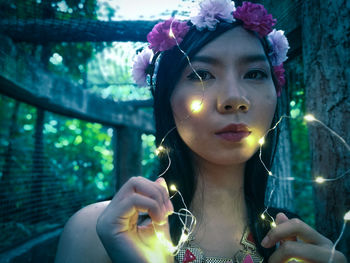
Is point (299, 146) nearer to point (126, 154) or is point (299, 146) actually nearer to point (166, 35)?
point (126, 154)

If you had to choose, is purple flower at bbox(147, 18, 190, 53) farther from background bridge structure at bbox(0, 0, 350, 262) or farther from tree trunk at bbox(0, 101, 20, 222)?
tree trunk at bbox(0, 101, 20, 222)

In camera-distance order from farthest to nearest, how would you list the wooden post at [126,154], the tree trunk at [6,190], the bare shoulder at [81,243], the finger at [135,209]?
the wooden post at [126,154] < the tree trunk at [6,190] < the bare shoulder at [81,243] < the finger at [135,209]

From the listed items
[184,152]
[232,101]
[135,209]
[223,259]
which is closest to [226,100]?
[232,101]

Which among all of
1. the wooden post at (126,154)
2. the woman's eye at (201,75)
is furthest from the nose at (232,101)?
the wooden post at (126,154)

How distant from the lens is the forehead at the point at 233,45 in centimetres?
98

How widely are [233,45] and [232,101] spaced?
0.25m

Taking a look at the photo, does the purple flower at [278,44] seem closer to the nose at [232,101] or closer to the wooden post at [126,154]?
the nose at [232,101]

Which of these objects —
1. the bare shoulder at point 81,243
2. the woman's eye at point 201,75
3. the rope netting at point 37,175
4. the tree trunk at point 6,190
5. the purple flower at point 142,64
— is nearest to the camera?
the bare shoulder at point 81,243

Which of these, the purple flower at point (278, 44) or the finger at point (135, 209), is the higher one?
the purple flower at point (278, 44)

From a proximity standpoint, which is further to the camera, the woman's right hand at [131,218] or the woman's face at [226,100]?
the woman's face at [226,100]

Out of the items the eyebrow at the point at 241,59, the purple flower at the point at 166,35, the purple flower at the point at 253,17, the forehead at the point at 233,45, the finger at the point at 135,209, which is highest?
the purple flower at the point at 253,17

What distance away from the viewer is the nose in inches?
35.7

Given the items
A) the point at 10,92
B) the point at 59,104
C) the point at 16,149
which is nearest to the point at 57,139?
the point at 16,149

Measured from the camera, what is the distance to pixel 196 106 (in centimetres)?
96
